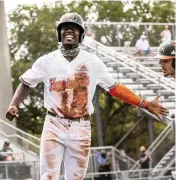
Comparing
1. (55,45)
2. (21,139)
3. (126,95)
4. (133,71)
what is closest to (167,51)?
(126,95)

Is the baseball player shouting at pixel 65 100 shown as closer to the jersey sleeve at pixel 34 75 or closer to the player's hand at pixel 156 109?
the jersey sleeve at pixel 34 75

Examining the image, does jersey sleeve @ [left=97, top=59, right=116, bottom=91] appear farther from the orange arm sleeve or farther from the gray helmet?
the gray helmet

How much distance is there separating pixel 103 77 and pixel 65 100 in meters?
0.55

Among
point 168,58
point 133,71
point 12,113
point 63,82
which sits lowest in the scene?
point 133,71

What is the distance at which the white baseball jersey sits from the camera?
8609 mm

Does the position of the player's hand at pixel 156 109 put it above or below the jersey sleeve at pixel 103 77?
below

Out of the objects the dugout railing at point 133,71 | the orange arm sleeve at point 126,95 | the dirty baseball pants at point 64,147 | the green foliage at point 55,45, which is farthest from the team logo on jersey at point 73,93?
the green foliage at point 55,45

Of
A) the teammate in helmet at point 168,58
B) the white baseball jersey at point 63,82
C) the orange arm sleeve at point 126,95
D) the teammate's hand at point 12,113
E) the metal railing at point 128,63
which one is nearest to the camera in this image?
the teammate's hand at point 12,113

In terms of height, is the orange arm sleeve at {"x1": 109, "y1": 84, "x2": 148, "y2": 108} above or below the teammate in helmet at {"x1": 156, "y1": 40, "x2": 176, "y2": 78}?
below

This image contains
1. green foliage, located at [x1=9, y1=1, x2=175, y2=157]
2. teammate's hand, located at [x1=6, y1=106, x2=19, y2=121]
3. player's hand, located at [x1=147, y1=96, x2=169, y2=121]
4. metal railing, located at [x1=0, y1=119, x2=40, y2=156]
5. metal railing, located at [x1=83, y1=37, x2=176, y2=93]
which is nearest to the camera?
teammate's hand, located at [x1=6, y1=106, x2=19, y2=121]

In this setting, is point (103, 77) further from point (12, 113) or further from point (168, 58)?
point (168, 58)

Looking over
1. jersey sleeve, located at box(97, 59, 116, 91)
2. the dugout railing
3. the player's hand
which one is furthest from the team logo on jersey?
the dugout railing

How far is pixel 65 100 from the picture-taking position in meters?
8.61

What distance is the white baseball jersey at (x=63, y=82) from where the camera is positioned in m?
8.61
